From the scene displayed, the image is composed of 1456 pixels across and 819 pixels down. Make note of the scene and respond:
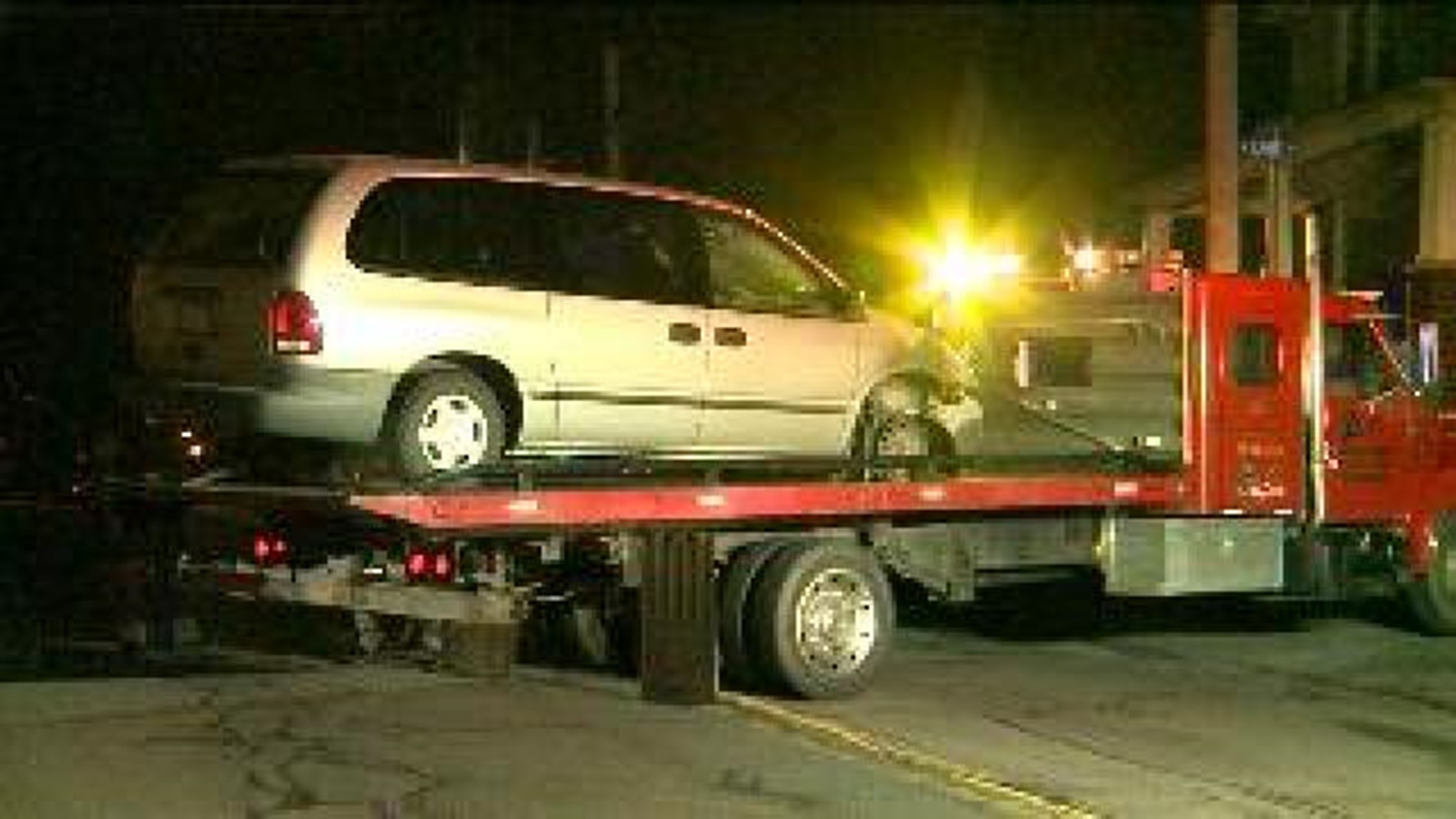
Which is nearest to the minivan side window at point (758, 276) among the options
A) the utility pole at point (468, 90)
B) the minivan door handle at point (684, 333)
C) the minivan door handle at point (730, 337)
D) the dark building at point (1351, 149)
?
the minivan door handle at point (730, 337)

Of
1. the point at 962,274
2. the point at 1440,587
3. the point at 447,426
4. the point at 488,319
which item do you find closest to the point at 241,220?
the point at 488,319

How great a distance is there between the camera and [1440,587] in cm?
1484

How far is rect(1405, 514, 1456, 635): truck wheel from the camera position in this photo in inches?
581

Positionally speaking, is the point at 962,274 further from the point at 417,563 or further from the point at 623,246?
the point at 417,563

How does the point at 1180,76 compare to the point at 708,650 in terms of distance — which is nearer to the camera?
the point at 708,650

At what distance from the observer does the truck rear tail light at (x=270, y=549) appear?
1070 cm

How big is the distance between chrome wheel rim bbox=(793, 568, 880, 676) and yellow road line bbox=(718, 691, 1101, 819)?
38 cm

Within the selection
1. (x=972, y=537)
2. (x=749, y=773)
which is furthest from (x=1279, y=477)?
(x=749, y=773)

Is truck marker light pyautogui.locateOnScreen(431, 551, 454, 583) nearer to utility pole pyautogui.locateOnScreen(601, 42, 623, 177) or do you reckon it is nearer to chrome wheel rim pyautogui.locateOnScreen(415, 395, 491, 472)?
chrome wheel rim pyautogui.locateOnScreen(415, 395, 491, 472)

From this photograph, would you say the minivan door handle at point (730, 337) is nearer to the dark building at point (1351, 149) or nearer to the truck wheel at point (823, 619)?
the truck wheel at point (823, 619)

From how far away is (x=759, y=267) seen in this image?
12000 millimetres

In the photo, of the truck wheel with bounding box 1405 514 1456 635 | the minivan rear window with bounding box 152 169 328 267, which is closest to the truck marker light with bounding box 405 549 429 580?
the minivan rear window with bounding box 152 169 328 267

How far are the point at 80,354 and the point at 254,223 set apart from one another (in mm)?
2568

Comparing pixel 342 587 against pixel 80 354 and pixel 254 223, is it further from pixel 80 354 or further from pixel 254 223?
pixel 80 354
